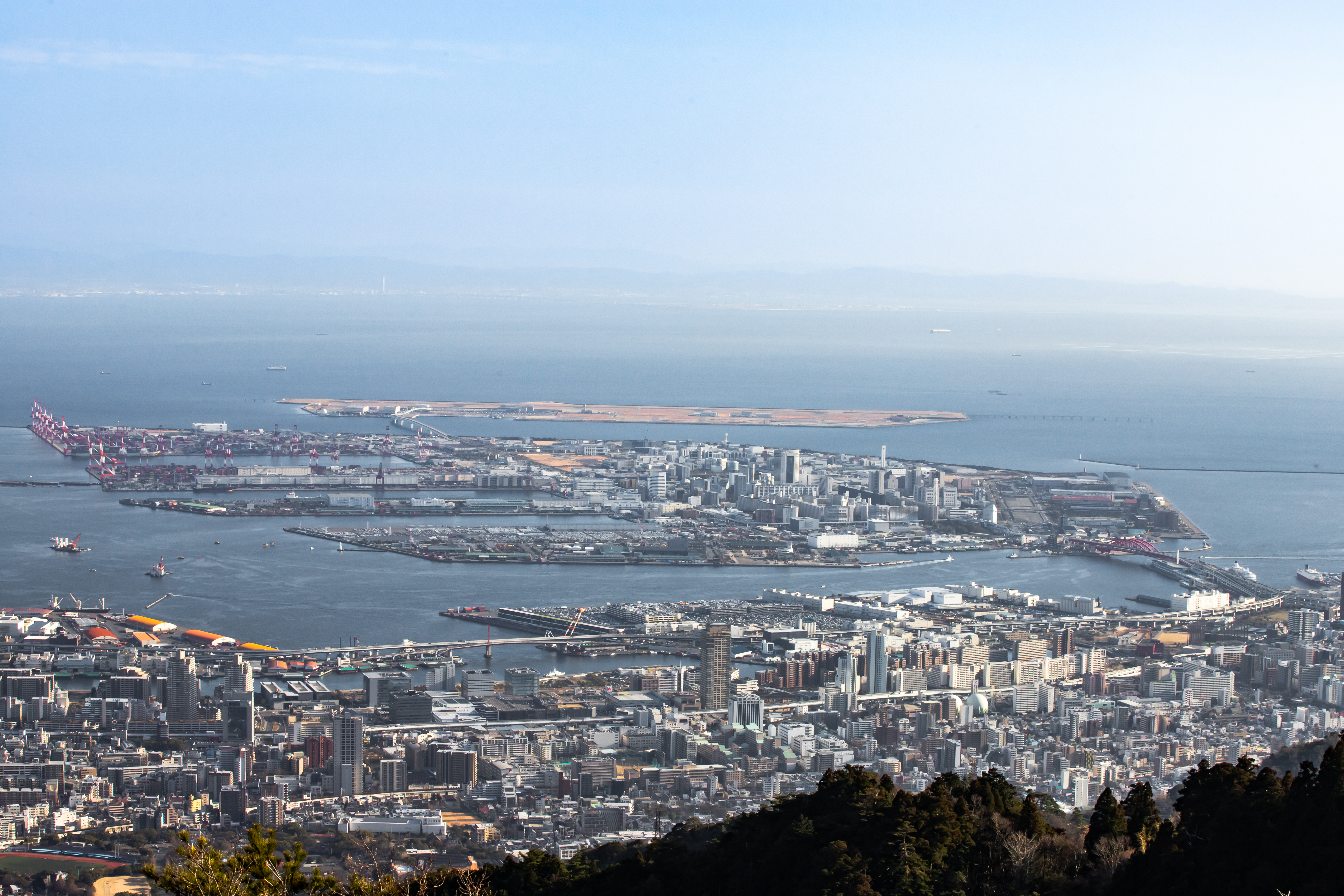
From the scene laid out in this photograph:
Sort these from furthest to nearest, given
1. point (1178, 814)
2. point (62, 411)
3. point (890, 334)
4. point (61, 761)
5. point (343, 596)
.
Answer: point (890, 334), point (62, 411), point (343, 596), point (61, 761), point (1178, 814)

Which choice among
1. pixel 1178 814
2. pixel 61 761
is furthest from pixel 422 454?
pixel 1178 814

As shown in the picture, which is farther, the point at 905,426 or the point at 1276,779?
the point at 905,426

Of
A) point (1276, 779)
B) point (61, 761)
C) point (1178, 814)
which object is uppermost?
point (1276, 779)

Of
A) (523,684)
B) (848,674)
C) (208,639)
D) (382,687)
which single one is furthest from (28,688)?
(848,674)

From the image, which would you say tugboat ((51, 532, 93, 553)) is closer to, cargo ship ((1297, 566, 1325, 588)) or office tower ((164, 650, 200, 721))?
office tower ((164, 650, 200, 721))

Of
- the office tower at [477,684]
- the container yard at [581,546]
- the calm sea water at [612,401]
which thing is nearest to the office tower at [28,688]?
the calm sea water at [612,401]

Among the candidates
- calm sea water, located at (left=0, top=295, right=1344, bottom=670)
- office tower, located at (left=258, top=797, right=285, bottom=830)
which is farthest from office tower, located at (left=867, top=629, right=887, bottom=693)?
office tower, located at (left=258, top=797, right=285, bottom=830)

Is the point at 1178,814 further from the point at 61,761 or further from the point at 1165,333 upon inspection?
the point at 1165,333
